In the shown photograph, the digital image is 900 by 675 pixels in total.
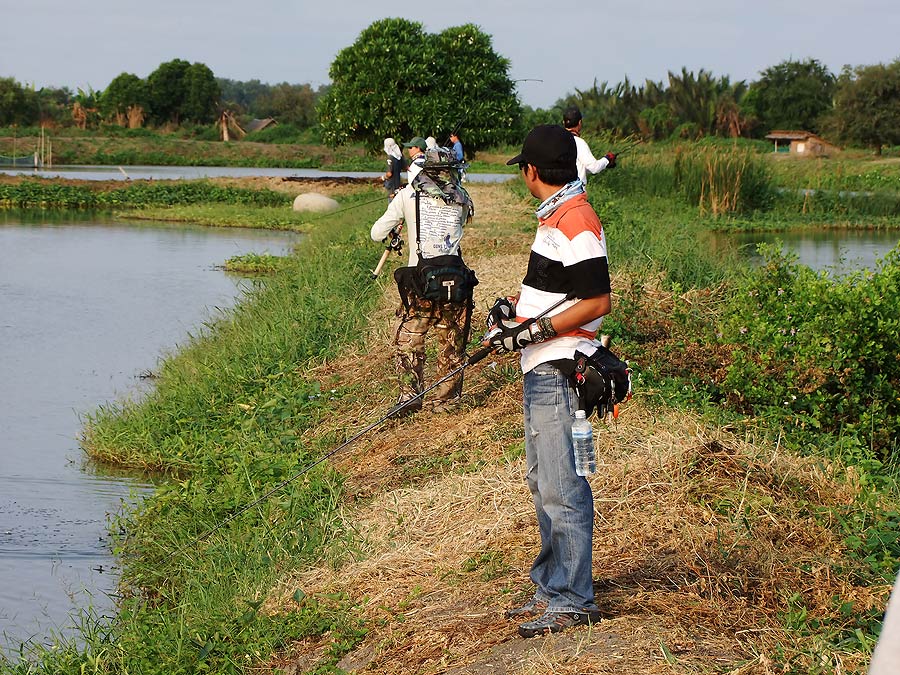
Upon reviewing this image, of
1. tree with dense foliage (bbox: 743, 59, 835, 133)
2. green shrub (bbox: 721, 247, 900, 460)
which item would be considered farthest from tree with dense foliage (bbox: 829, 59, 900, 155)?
green shrub (bbox: 721, 247, 900, 460)

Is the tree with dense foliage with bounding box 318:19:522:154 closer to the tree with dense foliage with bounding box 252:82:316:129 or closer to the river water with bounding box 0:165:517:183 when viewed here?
the river water with bounding box 0:165:517:183

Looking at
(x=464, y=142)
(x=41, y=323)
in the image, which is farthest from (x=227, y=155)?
(x=41, y=323)

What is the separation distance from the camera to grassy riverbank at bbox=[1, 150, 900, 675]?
4.75 meters

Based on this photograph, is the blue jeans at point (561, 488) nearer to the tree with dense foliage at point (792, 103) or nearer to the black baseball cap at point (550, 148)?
the black baseball cap at point (550, 148)

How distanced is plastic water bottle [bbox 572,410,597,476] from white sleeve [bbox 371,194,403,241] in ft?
13.8

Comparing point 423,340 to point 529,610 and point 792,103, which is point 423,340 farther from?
point 792,103

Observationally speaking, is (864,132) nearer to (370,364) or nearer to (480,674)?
(370,364)

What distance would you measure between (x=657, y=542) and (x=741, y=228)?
21.7 meters

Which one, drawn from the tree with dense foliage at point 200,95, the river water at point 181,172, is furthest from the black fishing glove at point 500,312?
the tree with dense foliage at point 200,95

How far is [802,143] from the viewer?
60594mm

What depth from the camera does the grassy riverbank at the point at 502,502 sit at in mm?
4754

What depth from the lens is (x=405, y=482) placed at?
24.6 ft

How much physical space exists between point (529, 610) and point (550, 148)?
1960 mm

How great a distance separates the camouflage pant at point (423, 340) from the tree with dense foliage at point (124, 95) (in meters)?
76.3
